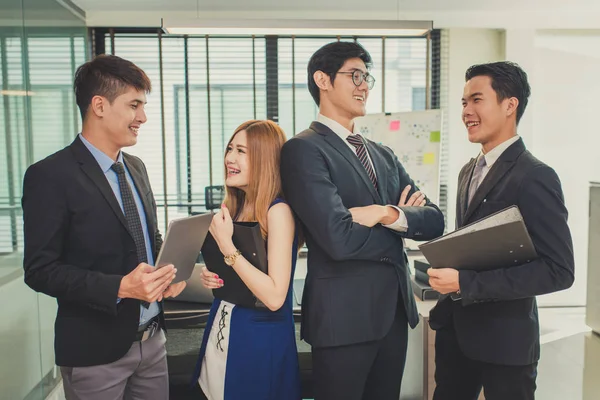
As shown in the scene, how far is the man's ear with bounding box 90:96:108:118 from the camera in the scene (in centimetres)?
154

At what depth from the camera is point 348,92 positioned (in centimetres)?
174

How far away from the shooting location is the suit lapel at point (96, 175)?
1.49m

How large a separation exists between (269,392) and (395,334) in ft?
1.52

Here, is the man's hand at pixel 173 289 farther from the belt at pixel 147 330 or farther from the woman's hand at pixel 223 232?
the woman's hand at pixel 223 232

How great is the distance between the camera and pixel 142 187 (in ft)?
5.66

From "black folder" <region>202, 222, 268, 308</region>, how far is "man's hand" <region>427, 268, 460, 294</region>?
544mm

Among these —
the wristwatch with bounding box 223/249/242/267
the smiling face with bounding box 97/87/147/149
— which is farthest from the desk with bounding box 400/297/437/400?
the smiling face with bounding box 97/87/147/149

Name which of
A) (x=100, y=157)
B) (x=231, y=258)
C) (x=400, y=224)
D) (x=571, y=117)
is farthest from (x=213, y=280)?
(x=571, y=117)

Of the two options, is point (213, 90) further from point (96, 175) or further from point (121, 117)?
point (96, 175)

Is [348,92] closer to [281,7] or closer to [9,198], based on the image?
[9,198]

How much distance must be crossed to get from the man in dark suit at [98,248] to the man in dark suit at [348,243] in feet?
1.61

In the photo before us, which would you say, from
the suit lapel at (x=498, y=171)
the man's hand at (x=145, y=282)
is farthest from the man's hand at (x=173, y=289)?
the suit lapel at (x=498, y=171)

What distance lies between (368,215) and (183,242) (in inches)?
23.2

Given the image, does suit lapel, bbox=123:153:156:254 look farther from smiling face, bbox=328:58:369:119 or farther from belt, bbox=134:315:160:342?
smiling face, bbox=328:58:369:119
